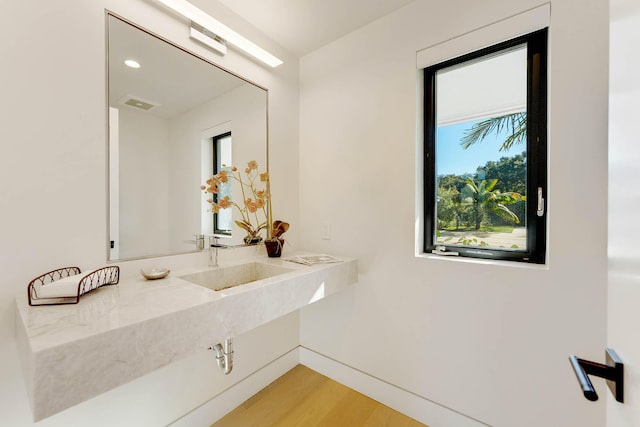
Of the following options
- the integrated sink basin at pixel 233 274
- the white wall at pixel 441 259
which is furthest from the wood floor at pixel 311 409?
the integrated sink basin at pixel 233 274

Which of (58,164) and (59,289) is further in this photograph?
(58,164)

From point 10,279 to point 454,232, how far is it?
6.65ft

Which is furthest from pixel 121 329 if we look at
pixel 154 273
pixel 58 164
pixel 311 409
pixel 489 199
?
pixel 489 199

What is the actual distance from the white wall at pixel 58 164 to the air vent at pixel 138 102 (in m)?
0.10

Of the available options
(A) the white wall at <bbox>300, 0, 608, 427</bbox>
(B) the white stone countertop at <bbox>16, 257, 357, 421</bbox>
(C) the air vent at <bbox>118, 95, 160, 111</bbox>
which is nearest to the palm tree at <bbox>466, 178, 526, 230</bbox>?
(A) the white wall at <bbox>300, 0, 608, 427</bbox>


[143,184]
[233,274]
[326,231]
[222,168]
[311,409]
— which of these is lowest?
[311,409]

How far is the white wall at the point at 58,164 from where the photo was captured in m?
0.98

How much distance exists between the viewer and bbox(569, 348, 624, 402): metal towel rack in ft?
1.65

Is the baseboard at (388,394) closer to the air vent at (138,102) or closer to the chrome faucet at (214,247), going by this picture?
the chrome faucet at (214,247)

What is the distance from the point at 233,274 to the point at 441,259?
1.21 metres

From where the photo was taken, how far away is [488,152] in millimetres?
1468

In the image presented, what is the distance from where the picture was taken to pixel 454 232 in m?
1.60

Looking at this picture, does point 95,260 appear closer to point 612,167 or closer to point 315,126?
point 315,126

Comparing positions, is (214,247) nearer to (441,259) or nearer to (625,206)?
(441,259)
